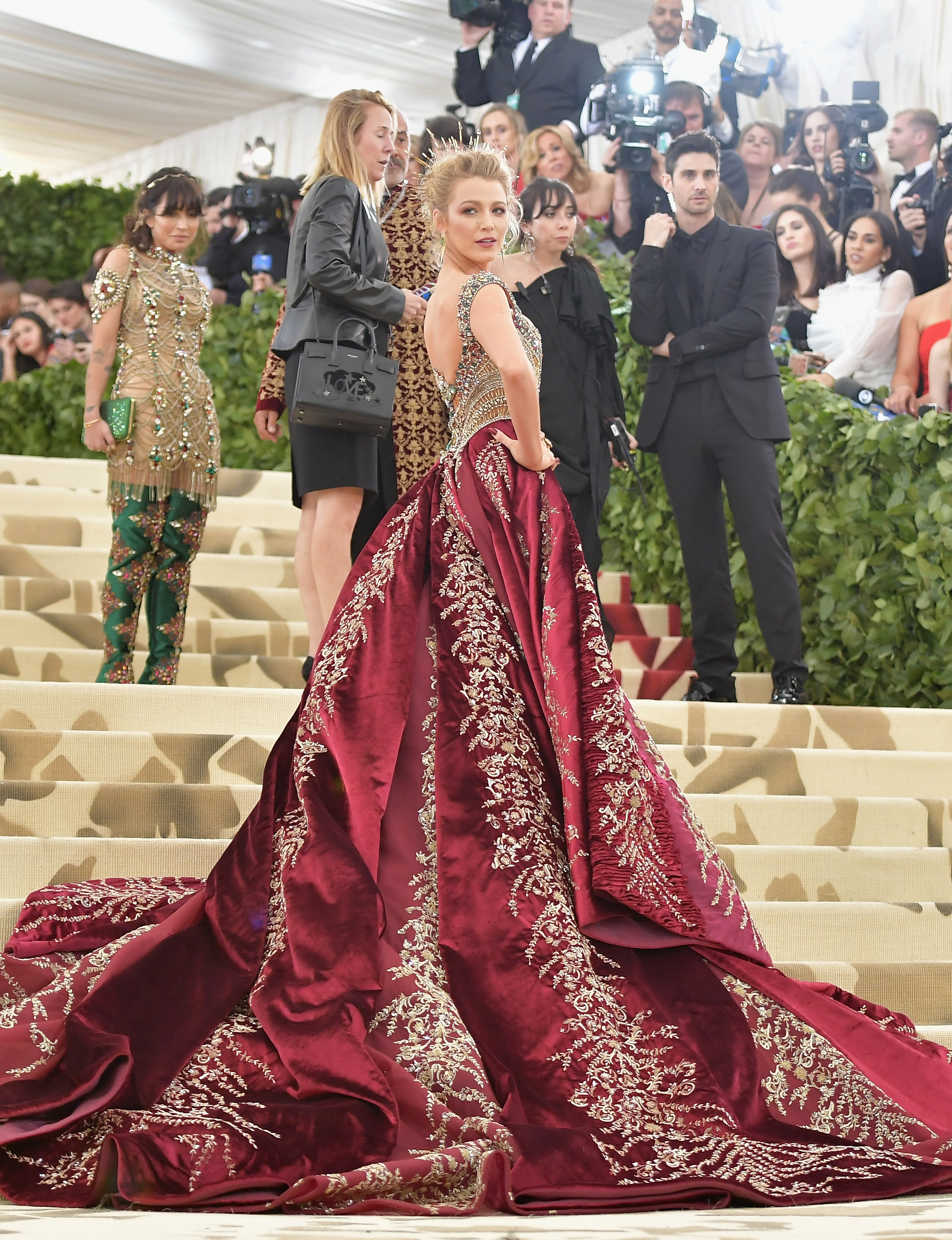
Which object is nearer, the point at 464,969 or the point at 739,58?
the point at 464,969

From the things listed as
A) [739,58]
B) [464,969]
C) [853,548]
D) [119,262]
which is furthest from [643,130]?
[464,969]

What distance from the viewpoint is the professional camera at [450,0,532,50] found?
6957 mm

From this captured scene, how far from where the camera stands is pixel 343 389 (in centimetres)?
361

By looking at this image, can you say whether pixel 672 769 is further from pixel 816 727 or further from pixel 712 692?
pixel 712 692

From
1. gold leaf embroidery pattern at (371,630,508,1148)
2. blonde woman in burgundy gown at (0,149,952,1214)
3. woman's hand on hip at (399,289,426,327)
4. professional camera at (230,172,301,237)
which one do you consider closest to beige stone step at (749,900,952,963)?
blonde woman in burgundy gown at (0,149,952,1214)

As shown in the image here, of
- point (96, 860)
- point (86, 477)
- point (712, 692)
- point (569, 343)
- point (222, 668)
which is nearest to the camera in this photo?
point (96, 860)

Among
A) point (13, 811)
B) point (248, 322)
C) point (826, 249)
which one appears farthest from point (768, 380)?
point (248, 322)

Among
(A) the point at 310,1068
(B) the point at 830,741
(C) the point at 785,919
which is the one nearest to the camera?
(A) the point at 310,1068

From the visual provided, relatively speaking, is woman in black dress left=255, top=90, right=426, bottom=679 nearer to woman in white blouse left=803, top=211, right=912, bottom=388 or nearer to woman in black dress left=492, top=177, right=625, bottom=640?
woman in black dress left=492, top=177, right=625, bottom=640

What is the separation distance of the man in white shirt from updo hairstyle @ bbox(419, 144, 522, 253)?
425cm

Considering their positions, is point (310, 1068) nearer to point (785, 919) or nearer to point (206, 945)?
point (206, 945)

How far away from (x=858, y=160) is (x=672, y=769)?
4.02 m

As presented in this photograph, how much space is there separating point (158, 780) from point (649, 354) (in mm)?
3149

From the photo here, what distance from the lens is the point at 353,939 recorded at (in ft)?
7.00
